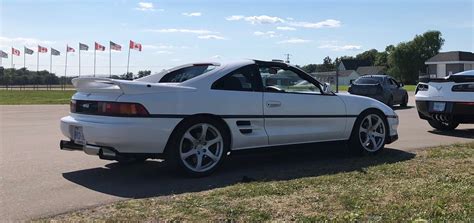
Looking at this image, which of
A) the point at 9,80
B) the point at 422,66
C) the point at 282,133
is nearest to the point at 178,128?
the point at 282,133

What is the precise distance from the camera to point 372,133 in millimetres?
8344

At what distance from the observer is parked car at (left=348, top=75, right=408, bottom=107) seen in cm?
2281

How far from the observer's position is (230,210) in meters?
4.81

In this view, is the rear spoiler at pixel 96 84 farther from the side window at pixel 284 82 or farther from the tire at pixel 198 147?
the side window at pixel 284 82

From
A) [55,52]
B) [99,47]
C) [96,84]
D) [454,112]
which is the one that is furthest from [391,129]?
[55,52]

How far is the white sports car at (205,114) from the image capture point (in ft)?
20.6

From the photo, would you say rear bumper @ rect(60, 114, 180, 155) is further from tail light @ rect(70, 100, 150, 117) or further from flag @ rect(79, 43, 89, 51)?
flag @ rect(79, 43, 89, 51)

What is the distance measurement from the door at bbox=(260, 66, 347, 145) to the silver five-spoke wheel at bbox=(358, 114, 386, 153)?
1.54ft

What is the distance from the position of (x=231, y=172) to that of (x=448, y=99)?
587 cm

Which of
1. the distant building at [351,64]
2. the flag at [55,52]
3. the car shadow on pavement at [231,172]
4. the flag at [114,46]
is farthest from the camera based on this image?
the distant building at [351,64]

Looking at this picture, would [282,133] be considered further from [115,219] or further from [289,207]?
[115,219]

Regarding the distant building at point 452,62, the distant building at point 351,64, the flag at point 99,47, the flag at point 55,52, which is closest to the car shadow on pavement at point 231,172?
the flag at point 99,47

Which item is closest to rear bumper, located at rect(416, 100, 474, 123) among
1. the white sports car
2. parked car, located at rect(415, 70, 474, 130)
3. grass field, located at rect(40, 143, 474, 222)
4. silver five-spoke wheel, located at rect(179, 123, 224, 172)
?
parked car, located at rect(415, 70, 474, 130)

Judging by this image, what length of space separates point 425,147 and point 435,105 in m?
2.44
